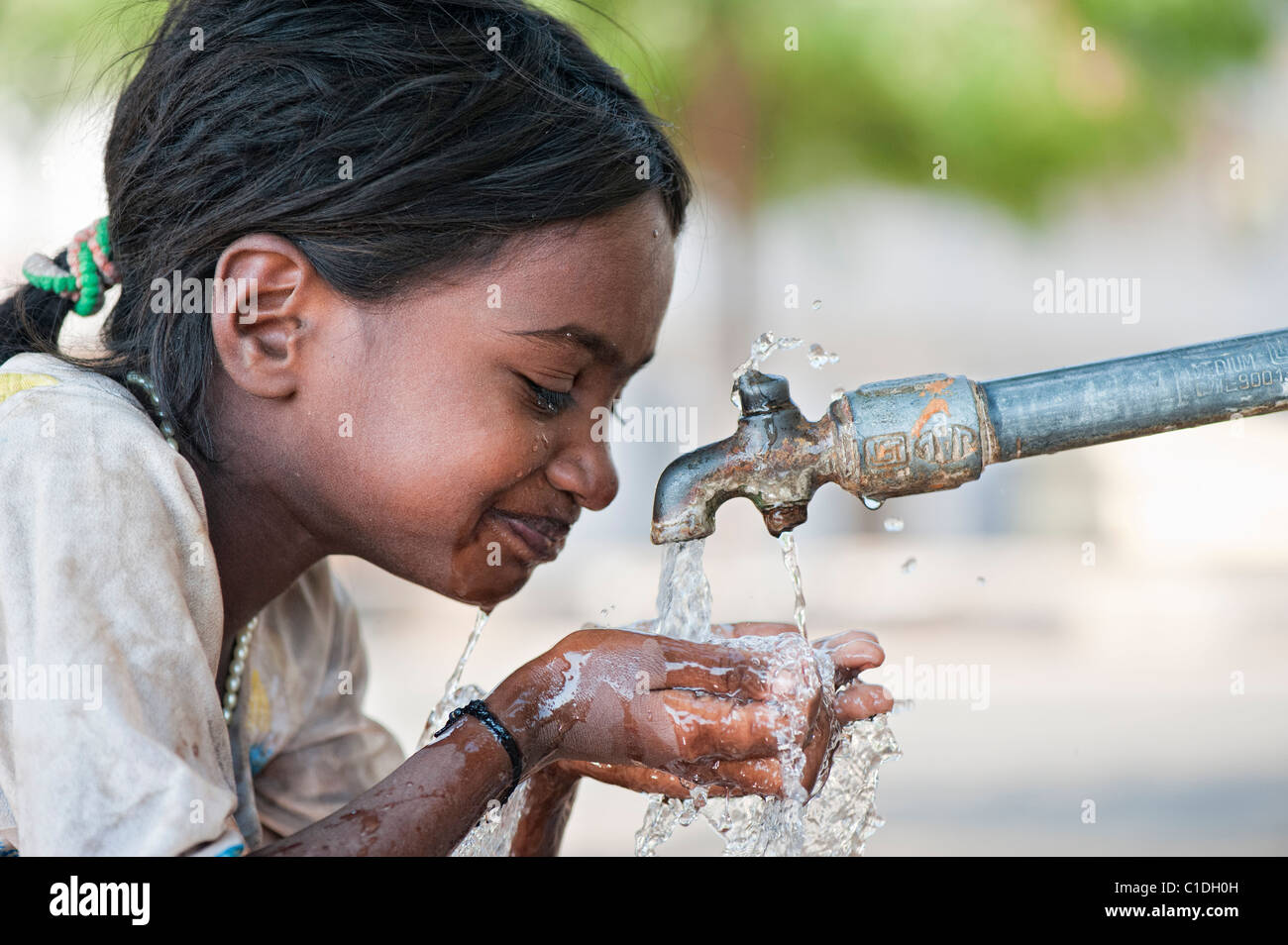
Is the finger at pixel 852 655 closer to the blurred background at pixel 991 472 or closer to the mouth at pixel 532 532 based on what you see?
the mouth at pixel 532 532

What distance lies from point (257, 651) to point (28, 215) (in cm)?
656

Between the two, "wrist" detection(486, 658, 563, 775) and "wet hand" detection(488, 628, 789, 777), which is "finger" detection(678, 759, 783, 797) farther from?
"wrist" detection(486, 658, 563, 775)

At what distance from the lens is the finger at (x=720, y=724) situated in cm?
153

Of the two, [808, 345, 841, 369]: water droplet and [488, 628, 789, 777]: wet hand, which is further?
[808, 345, 841, 369]: water droplet

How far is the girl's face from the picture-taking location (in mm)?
1644

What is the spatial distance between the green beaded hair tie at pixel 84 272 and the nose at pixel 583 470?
2.30 ft

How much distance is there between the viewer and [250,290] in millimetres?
1678
